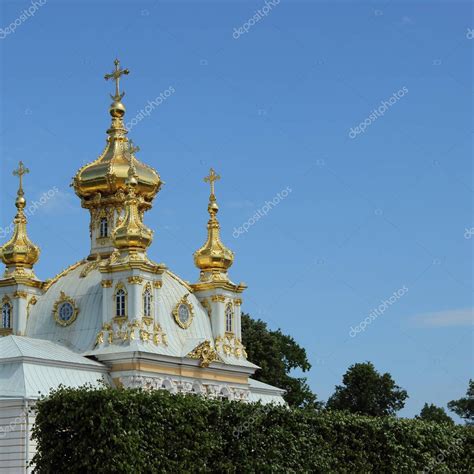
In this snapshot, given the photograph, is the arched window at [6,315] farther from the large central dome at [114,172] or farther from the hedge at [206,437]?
the hedge at [206,437]

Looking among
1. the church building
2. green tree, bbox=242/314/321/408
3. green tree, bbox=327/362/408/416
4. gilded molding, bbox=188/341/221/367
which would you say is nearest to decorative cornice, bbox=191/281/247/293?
the church building

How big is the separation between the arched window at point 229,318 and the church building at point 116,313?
52 millimetres

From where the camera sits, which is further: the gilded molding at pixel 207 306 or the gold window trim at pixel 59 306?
the gilded molding at pixel 207 306

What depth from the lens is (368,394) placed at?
6938 centimetres

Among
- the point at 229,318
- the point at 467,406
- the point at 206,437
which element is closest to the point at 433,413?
the point at 467,406

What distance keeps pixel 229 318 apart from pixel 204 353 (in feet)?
15.7

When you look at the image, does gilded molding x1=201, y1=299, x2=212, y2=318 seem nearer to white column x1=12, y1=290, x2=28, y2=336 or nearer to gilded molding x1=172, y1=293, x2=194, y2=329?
gilded molding x1=172, y1=293, x2=194, y2=329

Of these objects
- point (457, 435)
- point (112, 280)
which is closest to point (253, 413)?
point (457, 435)

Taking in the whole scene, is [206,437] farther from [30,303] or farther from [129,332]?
[30,303]

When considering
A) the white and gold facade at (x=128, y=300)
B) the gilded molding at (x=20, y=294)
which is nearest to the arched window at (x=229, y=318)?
the white and gold facade at (x=128, y=300)

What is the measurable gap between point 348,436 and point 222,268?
1893 centimetres

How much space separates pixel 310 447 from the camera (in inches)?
1303

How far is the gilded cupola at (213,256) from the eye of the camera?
5203 centimetres

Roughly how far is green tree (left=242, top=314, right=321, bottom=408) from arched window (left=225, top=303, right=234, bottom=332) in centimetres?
1066
